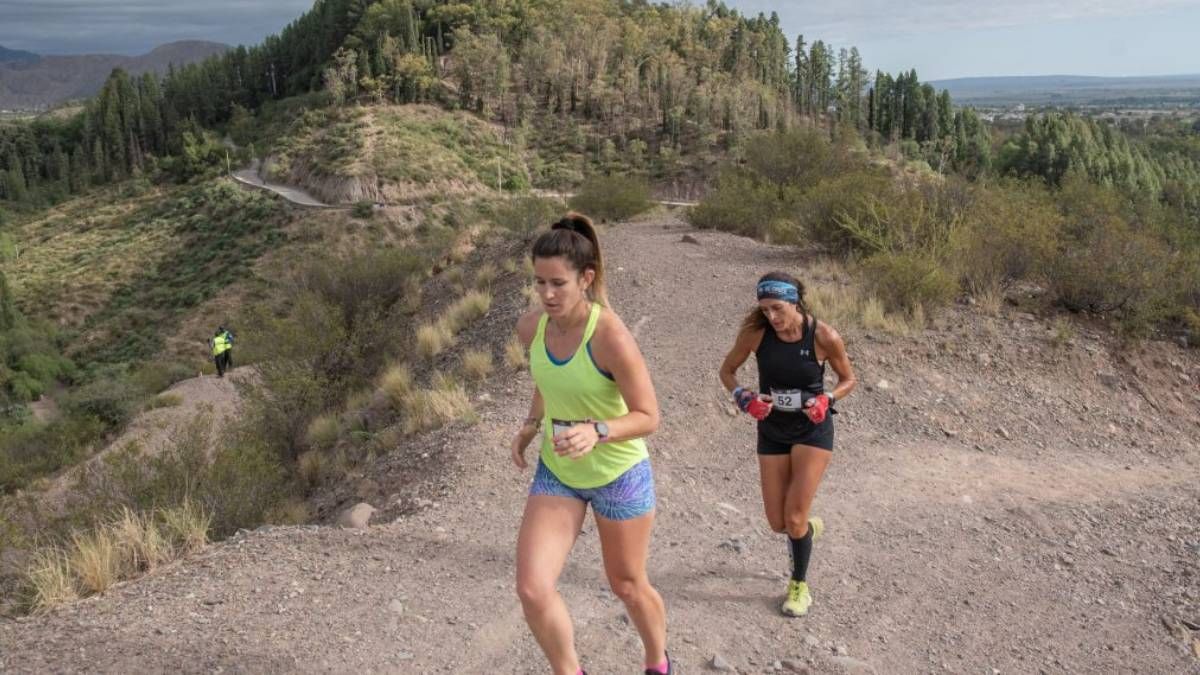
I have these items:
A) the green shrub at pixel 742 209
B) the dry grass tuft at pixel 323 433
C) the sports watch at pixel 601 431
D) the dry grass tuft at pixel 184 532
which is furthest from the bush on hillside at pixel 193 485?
the green shrub at pixel 742 209

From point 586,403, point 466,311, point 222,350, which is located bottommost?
point 222,350

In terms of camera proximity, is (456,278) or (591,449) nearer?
(591,449)

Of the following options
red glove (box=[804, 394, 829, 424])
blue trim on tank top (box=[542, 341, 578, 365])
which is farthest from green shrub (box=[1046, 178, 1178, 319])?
blue trim on tank top (box=[542, 341, 578, 365])

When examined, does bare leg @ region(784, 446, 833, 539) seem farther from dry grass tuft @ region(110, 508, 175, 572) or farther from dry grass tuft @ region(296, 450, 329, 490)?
dry grass tuft @ region(296, 450, 329, 490)

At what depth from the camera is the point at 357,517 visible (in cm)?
614

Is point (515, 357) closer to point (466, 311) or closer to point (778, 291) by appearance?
point (466, 311)

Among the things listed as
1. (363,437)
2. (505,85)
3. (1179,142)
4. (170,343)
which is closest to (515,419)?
(363,437)

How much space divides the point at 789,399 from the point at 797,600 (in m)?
1.13

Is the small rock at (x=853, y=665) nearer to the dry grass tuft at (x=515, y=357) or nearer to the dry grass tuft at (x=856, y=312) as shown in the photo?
the dry grass tuft at (x=515, y=357)

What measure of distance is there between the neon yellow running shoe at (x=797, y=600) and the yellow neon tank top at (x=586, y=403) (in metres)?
1.92

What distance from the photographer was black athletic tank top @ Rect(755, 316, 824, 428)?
424cm

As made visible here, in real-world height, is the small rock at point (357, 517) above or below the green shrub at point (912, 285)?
below

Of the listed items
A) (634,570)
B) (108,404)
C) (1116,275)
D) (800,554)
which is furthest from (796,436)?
(108,404)

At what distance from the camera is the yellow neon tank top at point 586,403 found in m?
2.87
